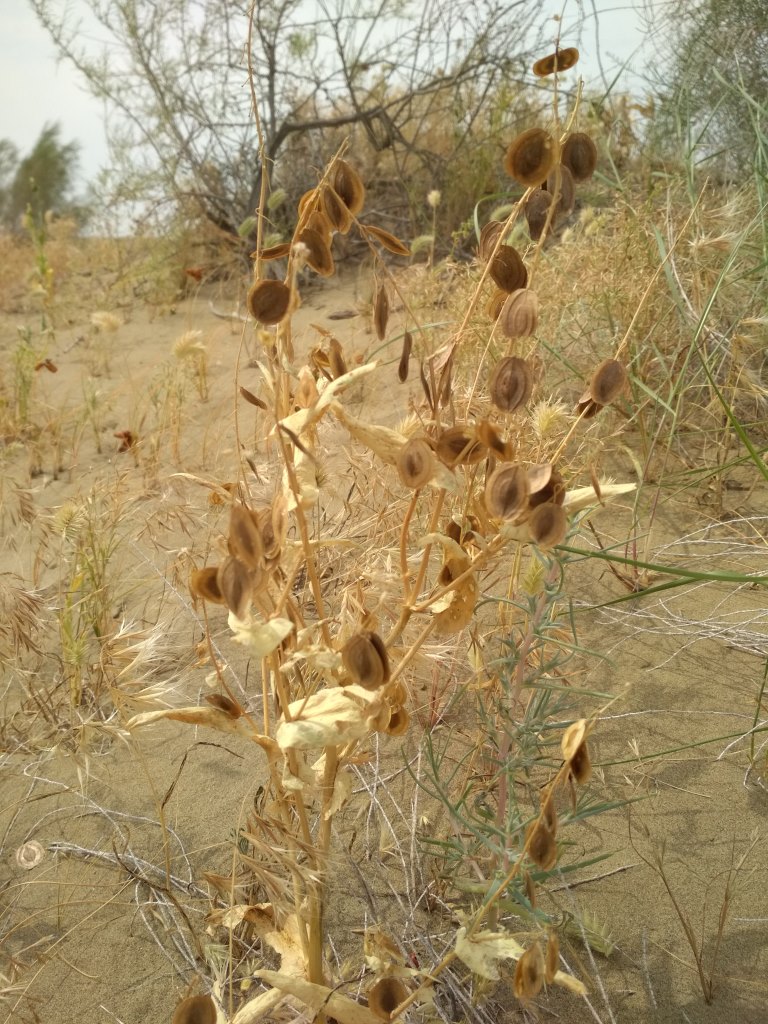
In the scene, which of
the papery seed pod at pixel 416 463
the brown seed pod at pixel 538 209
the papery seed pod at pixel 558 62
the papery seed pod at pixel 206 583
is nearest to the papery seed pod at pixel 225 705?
the papery seed pod at pixel 206 583

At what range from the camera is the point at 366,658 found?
579mm

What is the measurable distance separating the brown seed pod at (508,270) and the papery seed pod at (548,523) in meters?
0.23

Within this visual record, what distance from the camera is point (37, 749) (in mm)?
1245

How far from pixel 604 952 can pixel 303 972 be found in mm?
326

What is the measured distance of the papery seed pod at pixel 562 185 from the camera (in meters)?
0.65

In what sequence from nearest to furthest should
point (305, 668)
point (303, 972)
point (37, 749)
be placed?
point (303, 972), point (305, 668), point (37, 749)

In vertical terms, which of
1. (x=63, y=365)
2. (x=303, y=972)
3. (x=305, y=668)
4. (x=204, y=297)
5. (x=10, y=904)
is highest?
(x=204, y=297)

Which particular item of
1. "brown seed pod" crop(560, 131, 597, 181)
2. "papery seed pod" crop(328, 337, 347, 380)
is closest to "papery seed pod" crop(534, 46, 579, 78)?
"brown seed pod" crop(560, 131, 597, 181)

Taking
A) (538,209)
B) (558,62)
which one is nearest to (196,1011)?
(538,209)

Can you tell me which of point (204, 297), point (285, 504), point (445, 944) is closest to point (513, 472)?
point (285, 504)

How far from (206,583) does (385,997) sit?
1.20 ft

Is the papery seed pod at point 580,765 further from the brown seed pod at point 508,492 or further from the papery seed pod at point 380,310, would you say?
the papery seed pod at point 380,310

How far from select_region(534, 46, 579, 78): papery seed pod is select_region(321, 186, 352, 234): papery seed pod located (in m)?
0.20

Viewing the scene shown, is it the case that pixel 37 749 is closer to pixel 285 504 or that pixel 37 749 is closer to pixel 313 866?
pixel 313 866
